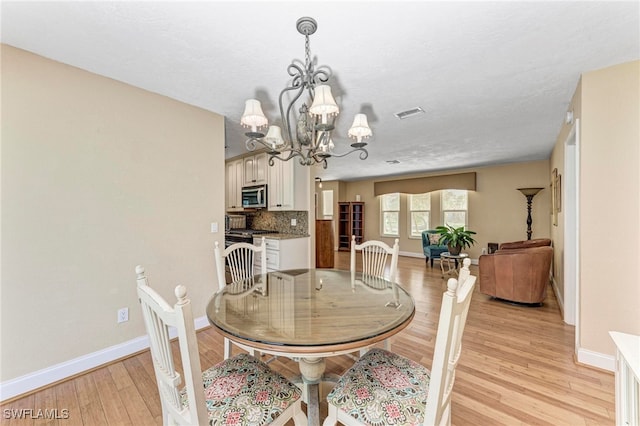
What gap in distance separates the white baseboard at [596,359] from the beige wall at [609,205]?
0.03 meters

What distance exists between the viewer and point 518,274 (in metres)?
3.59

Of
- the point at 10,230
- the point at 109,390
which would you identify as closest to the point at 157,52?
the point at 10,230

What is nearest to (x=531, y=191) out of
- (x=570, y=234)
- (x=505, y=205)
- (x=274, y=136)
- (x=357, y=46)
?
(x=505, y=205)

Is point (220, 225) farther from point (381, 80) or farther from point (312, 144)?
point (381, 80)

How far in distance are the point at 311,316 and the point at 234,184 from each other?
4379 millimetres

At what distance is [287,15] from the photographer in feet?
5.01

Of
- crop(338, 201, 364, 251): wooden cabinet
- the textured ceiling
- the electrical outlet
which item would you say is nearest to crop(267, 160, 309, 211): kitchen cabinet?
the textured ceiling

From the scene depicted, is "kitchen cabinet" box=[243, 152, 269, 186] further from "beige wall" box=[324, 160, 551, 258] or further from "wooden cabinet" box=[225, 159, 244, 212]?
"beige wall" box=[324, 160, 551, 258]

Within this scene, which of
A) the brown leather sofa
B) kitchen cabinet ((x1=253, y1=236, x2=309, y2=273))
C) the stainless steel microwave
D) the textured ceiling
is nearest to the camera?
the textured ceiling

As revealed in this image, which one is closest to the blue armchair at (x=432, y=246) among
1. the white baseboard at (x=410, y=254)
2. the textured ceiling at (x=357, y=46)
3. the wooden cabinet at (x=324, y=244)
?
the white baseboard at (x=410, y=254)

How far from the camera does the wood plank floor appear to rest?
1680mm

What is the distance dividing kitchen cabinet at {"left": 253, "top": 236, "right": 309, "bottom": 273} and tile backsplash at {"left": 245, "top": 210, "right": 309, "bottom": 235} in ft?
0.90

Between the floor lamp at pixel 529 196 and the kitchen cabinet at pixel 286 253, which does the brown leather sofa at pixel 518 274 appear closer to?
the floor lamp at pixel 529 196

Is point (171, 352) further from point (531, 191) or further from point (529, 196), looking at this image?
point (529, 196)
